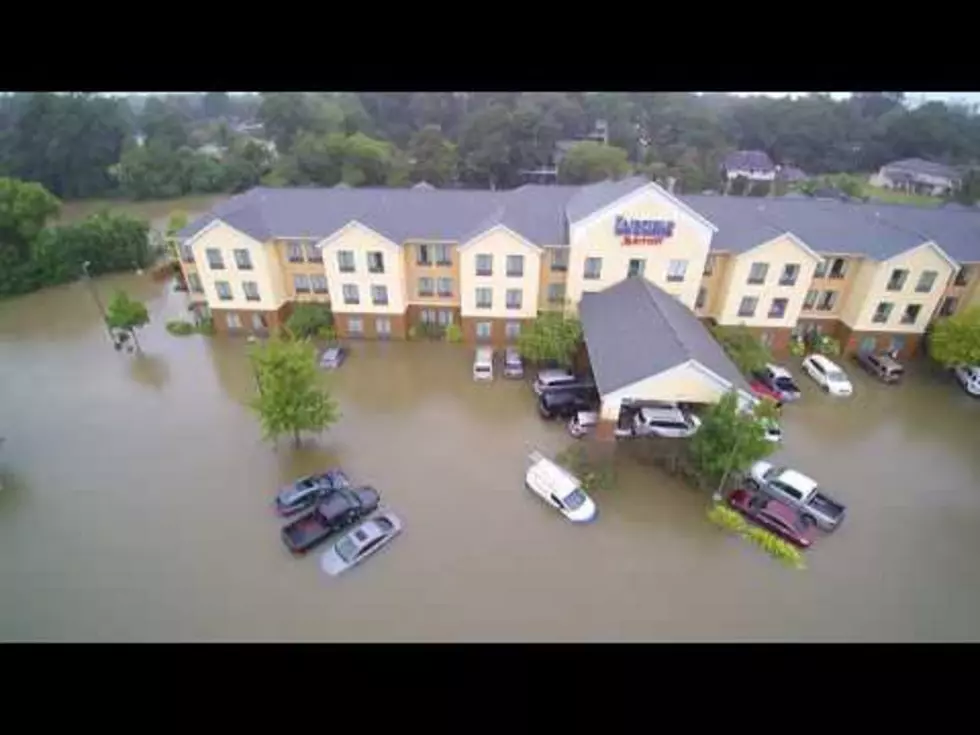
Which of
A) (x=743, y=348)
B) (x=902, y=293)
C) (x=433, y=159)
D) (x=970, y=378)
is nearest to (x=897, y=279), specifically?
(x=902, y=293)

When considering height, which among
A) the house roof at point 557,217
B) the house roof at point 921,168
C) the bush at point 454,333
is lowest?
the bush at point 454,333

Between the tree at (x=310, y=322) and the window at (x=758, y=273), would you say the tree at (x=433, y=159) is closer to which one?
the tree at (x=310, y=322)

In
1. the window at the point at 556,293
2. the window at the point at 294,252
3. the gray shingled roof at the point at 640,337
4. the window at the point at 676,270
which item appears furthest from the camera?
the window at the point at 294,252

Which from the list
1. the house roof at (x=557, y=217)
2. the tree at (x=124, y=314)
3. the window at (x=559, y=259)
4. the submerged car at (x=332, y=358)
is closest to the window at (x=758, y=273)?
the house roof at (x=557, y=217)

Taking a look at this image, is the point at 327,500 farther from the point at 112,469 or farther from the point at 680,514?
the point at 680,514

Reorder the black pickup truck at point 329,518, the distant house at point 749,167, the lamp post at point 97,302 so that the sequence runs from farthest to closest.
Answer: the distant house at point 749,167, the lamp post at point 97,302, the black pickup truck at point 329,518

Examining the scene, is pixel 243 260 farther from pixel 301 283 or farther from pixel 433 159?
pixel 433 159
